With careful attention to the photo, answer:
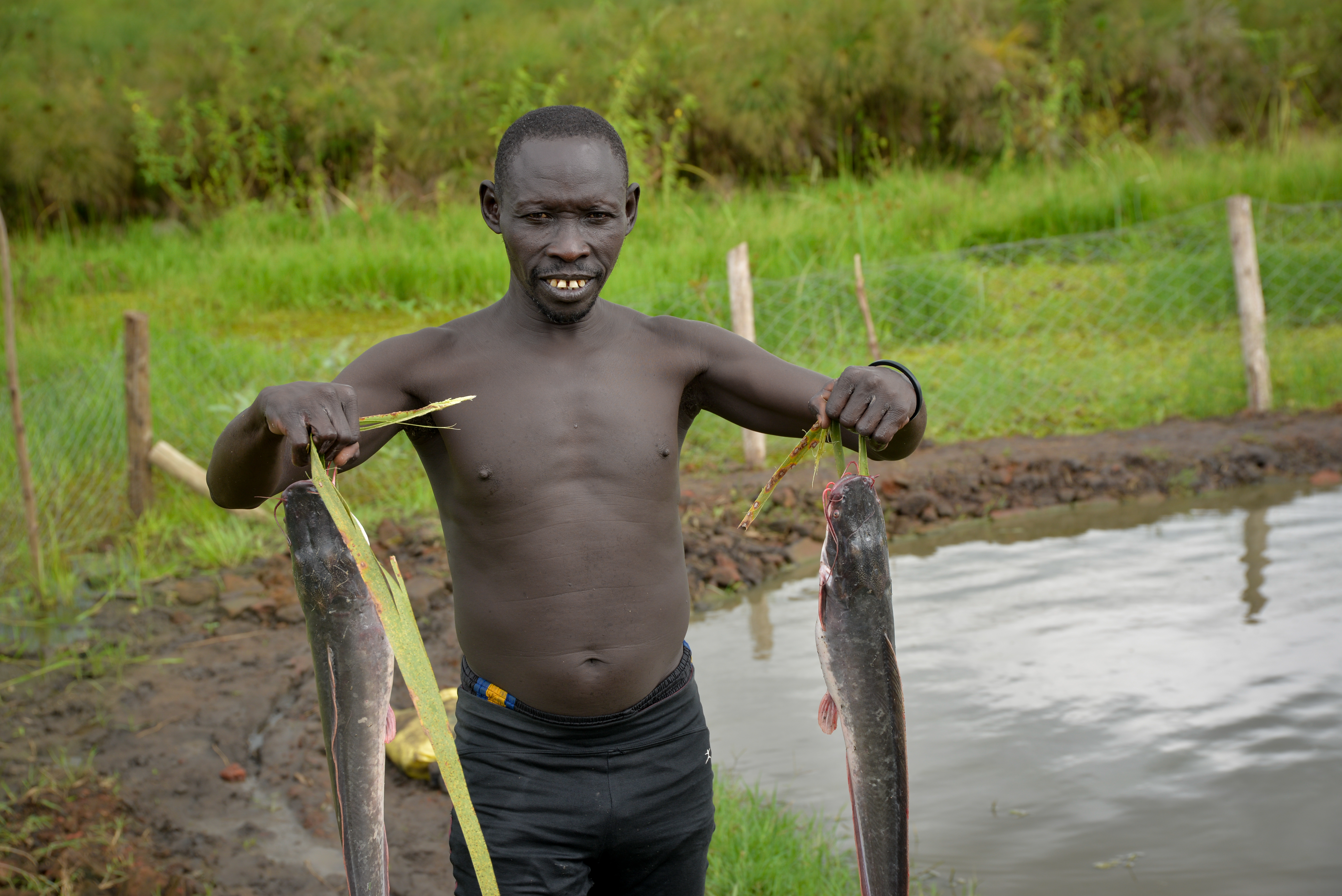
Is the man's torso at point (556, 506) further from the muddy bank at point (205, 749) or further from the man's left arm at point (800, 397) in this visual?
the muddy bank at point (205, 749)

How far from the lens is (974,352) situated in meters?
9.82

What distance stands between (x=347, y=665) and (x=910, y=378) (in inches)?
42.6

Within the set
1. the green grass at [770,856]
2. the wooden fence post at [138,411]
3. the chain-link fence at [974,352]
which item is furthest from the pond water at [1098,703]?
the wooden fence post at [138,411]

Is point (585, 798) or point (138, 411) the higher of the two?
point (585, 798)

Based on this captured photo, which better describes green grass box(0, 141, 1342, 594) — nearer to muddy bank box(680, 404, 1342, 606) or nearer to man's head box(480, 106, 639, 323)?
muddy bank box(680, 404, 1342, 606)

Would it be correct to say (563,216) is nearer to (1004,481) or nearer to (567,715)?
(567,715)

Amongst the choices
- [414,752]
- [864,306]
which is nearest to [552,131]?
[414,752]

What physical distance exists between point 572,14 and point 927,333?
909 cm

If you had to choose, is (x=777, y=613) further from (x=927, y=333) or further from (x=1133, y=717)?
(x=927, y=333)

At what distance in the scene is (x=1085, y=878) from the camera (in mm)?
3688

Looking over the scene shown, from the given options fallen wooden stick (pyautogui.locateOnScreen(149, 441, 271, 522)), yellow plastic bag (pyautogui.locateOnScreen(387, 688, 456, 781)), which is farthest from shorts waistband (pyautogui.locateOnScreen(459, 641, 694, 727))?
fallen wooden stick (pyautogui.locateOnScreen(149, 441, 271, 522))

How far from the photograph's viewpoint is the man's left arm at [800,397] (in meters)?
1.96

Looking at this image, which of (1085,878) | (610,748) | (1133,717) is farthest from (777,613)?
(610,748)

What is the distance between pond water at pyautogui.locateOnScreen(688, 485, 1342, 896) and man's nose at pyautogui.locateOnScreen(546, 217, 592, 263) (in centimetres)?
258
